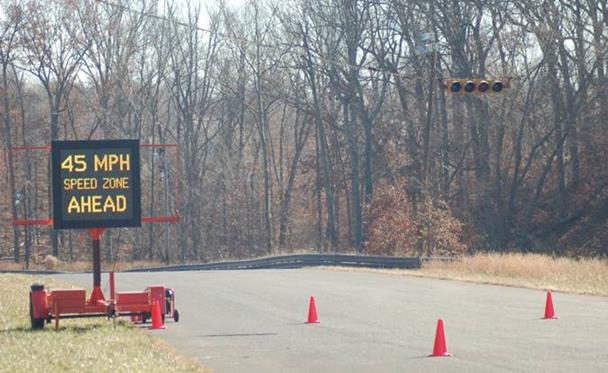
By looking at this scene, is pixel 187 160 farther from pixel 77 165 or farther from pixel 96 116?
pixel 77 165

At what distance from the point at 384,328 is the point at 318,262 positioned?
2660 cm

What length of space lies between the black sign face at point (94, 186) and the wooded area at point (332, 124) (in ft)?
79.1

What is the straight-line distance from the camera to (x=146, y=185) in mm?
76250

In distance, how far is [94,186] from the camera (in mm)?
19875

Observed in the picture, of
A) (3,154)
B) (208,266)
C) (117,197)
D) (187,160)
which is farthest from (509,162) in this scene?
(117,197)

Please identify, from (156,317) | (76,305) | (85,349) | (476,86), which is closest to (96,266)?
(76,305)

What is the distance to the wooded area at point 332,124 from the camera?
54.2 m

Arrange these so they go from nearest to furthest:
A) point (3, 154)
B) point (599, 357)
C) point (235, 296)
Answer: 1. point (599, 357)
2. point (235, 296)
3. point (3, 154)

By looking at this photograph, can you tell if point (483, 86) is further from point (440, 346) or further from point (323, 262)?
point (440, 346)

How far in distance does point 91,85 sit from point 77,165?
57777 millimetres

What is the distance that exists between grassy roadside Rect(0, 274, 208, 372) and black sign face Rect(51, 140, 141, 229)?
1.89m

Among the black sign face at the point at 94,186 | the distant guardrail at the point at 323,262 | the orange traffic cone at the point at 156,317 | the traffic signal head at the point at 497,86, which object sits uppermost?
the traffic signal head at the point at 497,86

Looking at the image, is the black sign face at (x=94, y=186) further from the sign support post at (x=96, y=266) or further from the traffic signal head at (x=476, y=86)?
the traffic signal head at (x=476, y=86)

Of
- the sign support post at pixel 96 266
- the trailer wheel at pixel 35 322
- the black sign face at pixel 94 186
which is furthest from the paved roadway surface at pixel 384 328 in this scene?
the black sign face at pixel 94 186
